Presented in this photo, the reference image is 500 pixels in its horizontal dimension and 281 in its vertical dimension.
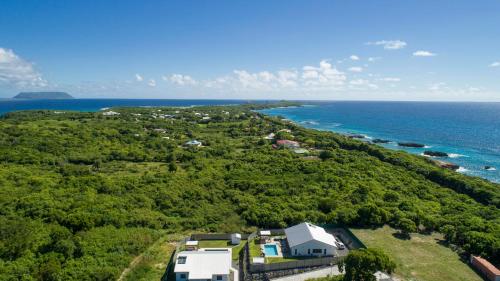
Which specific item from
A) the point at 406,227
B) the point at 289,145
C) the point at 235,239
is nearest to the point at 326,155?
the point at 289,145

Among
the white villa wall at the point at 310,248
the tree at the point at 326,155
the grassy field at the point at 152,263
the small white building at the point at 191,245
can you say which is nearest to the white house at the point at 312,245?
the white villa wall at the point at 310,248

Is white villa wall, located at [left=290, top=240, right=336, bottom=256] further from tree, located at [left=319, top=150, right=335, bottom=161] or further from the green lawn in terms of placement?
tree, located at [left=319, top=150, right=335, bottom=161]

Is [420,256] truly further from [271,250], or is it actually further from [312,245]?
[271,250]

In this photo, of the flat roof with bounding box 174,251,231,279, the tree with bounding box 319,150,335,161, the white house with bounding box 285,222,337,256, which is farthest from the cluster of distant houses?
the flat roof with bounding box 174,251,231,279

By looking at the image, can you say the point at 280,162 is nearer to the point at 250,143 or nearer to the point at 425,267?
the point at 250,143

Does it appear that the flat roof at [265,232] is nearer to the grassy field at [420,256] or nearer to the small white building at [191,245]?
the small white building at [191,245]
